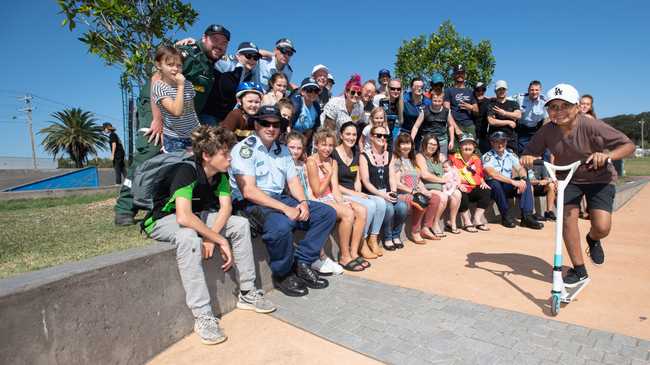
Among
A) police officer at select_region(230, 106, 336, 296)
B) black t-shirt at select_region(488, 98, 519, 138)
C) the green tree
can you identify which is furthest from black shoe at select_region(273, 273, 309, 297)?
the green tree

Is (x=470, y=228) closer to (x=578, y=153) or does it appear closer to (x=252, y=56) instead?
(x=578, y=153)

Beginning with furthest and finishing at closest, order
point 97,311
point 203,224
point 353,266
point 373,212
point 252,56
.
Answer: point 252,56 < point 373,212 < point 353,266 < point 203,224 < point 97,311

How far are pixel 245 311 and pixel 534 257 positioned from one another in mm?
3559

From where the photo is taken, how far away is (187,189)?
284 centimetres

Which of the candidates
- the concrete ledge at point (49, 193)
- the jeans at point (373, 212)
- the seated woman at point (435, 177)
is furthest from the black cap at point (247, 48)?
the concrete ledge at point (49, 193)

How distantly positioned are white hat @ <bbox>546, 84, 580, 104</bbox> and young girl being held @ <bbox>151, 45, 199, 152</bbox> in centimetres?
344

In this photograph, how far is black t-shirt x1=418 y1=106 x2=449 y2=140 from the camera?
7.01 meters

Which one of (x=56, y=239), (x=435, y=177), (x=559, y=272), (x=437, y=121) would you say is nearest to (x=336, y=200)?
(x=435, y=177)

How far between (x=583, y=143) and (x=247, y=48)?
4082mm

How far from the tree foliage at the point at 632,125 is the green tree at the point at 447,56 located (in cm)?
8576

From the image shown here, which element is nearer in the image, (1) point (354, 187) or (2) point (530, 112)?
(1) point (354, 187)

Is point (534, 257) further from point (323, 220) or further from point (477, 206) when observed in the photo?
point (323, 220)

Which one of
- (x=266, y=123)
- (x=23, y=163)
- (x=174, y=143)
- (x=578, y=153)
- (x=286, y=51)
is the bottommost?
(x=23, y=163)

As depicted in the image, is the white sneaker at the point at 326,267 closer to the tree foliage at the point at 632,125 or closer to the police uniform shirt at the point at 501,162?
the police uniform shirt at the point at 501,162
